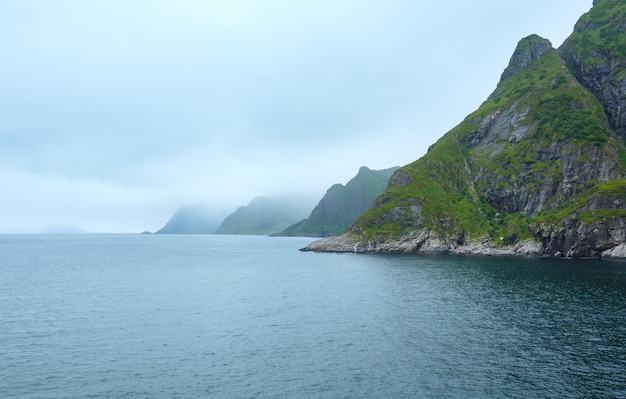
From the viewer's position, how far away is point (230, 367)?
1953 inches

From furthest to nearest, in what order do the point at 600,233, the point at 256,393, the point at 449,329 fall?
1. the point at 600,233
2. the point at 449,329
3. the point at 256,393

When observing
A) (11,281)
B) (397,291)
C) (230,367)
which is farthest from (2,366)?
(11,281)

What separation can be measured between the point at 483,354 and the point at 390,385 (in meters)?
16.5

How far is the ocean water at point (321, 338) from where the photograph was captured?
43.8 metres

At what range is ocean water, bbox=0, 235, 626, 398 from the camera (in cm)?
4378

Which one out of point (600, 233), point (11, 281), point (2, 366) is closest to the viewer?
point (2, 366)

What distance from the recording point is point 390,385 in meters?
44.0

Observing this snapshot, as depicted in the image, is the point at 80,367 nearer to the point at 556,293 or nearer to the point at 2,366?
the point at 2,366

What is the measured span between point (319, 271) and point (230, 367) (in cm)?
9042

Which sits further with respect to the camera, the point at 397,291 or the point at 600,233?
the point at 600,233

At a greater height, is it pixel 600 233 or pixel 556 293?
pixel 600 233

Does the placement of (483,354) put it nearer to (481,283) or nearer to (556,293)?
(556,293)

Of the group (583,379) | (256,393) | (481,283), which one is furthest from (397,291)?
(256,393)

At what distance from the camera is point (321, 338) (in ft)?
199
